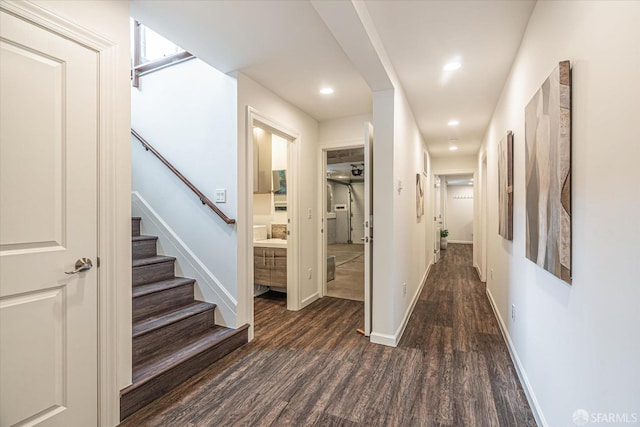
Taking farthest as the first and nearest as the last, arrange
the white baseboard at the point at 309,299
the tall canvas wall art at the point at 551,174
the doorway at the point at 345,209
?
the doorway at the point at 345,209 → the white baseboard at the point at 309,299 → the tall canvas wall art at the point at 551,174

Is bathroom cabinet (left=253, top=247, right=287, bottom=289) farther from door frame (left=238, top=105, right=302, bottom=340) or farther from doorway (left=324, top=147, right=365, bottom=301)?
doorway (left=324, top=147, right=365, bottom=301)

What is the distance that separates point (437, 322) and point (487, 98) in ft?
8.23

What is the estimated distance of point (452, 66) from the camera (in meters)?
2.45

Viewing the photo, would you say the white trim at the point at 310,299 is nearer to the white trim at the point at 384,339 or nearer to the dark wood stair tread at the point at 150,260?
the white trim at the point at 384,339

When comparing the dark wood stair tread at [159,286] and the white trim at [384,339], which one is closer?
the dark wood stair tread at [159,286]

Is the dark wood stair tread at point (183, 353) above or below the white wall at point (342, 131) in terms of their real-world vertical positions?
below

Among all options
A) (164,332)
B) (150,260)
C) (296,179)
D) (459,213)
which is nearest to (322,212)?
(296,179)

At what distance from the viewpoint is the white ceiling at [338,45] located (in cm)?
175

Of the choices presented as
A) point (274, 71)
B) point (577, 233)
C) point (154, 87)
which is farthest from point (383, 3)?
point (154, 87)

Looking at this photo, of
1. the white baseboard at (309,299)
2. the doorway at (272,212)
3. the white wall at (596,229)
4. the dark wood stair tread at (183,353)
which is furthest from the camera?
the white baseboard at (309,299)

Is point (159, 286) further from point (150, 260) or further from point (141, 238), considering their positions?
point (141, 238)

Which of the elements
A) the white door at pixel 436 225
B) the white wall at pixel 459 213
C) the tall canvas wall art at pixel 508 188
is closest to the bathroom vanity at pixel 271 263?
the tall canvas wall art at pixel 508 188

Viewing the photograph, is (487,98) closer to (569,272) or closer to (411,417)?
(569,272)

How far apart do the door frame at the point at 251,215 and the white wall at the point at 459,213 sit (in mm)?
9264
